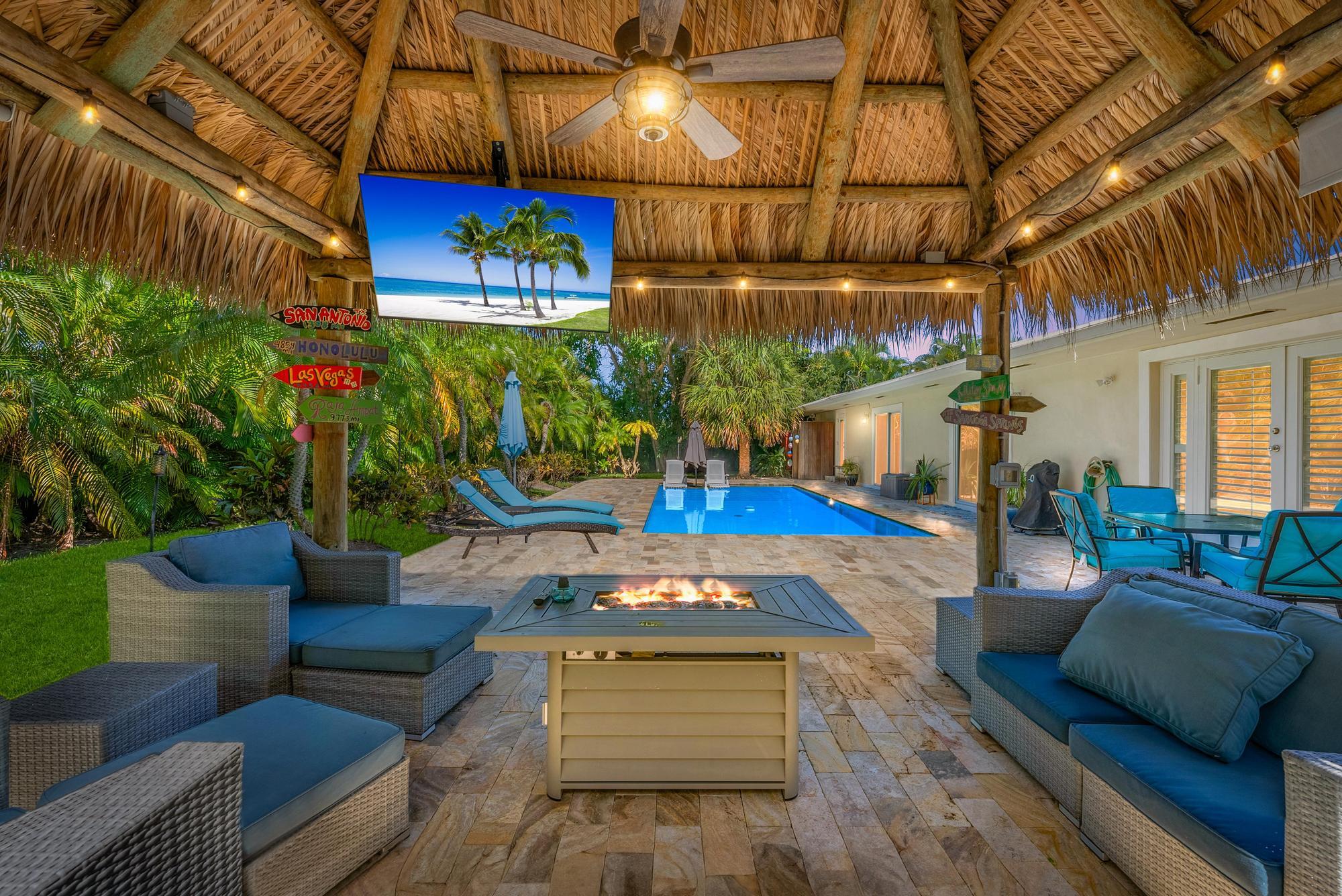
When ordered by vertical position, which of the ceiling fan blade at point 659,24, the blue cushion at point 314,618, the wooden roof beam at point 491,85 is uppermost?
the wooden roof beam at point 491,85

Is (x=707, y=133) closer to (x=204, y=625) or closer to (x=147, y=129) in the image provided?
(x=147, y=129)

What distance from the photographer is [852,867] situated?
1.85 meters

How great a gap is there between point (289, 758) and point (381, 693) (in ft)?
3.02

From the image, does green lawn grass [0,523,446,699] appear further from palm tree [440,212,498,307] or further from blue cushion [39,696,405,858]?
palm tree [440,212,498,307]

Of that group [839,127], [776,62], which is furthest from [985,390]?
[776,62]

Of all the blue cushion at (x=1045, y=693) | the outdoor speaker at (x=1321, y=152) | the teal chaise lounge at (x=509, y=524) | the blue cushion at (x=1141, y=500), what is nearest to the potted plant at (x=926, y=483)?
the blue cushion at (x=1141, y=500)

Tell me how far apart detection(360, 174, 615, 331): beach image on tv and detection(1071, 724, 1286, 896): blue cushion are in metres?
4.05

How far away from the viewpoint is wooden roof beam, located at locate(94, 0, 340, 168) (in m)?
2.75

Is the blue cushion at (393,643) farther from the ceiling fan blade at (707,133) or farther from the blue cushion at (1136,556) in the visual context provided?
the blue cushion at (1136,556)

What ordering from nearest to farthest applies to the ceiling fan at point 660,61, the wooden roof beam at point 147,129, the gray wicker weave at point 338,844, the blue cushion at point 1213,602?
the gray wicker weave at point 338,844 < the blue cushion at point 1213,602 < the wooden roof beam at point 147,129 < the ceiling fan at point 660,61

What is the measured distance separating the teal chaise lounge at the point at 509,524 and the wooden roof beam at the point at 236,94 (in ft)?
10.4

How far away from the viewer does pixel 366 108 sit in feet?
13.2

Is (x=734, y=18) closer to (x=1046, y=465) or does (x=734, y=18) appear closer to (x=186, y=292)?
(x=186, y=292)

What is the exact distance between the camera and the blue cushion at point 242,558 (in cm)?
276
